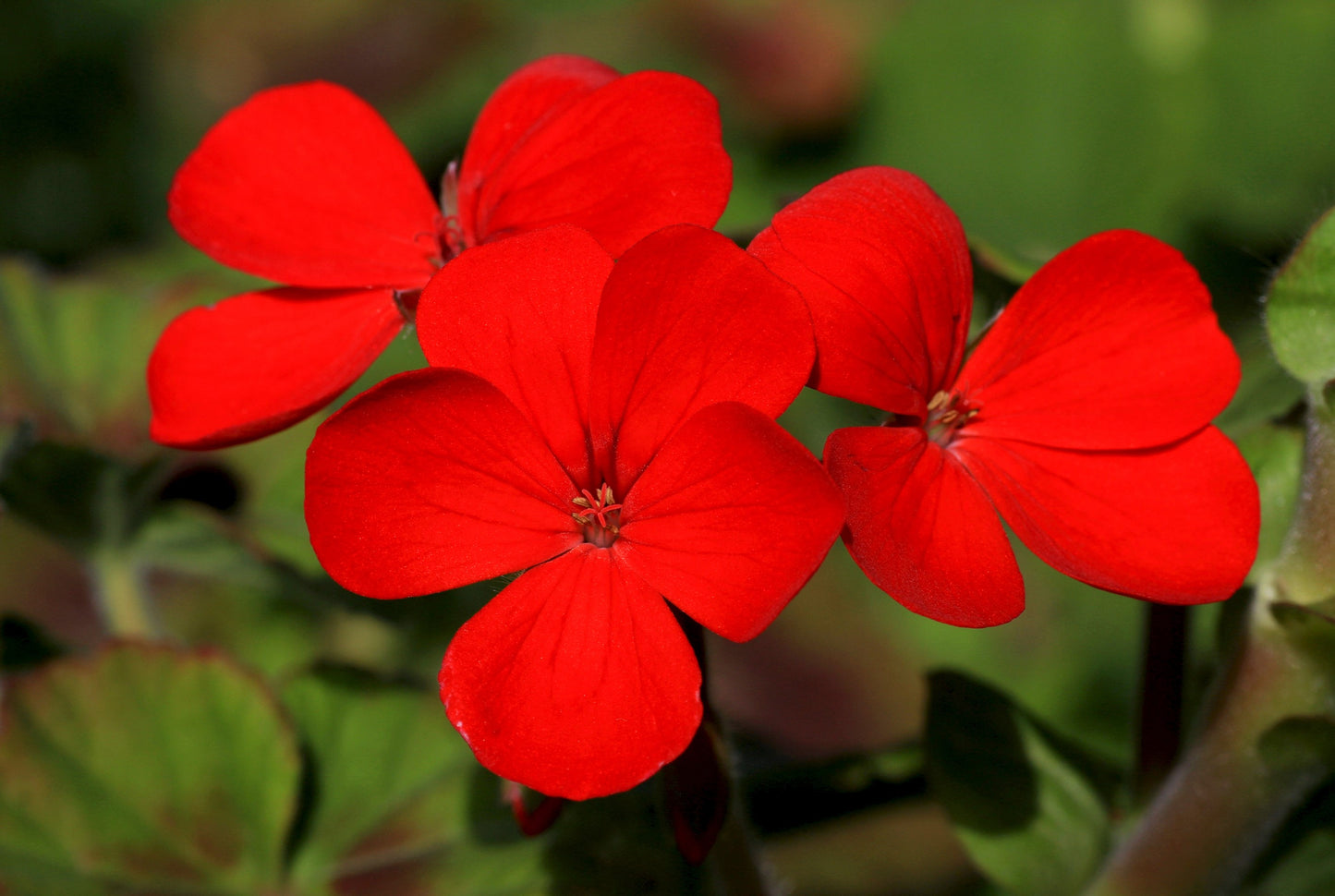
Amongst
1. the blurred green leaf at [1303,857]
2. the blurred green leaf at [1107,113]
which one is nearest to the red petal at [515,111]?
the blurred green leaf at [1303,857]

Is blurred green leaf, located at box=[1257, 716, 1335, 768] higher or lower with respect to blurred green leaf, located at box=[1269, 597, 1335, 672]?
lower

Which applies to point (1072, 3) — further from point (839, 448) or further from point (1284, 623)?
point (839, 448)

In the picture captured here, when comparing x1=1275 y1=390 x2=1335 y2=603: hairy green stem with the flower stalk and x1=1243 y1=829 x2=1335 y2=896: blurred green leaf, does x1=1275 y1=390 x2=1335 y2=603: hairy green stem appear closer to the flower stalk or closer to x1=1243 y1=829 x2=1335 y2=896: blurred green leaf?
the flower stalk

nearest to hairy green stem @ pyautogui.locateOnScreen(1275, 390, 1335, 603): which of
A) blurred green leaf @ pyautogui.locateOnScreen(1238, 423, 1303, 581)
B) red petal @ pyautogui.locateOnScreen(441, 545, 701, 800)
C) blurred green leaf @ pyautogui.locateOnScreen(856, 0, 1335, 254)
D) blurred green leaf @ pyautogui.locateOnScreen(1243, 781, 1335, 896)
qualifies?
blurred green leaf @ pyautogui.locateOnScreen(1238, 423, 1303, 581)

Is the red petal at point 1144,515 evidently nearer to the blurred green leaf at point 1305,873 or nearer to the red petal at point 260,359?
the red petal at point 260,359

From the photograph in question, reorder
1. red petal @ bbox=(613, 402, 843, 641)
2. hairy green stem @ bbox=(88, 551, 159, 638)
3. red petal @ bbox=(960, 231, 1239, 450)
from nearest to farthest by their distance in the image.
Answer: red petal @ bbox=(613, 402, 843, 641), red petal @ bbox=(960, 231, 1239, 450), hairy green stem @ bbox=(88, 551, 159, 638)

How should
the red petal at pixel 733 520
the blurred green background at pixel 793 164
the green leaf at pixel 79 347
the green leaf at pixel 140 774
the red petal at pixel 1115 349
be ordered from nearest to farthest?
the red petal at pixel 733 520
the red petal at pixel 1115 349
the green leaf at pixel 140 774
the green leaf at pixel 79 347
the blurred green background at pixel 793 164
